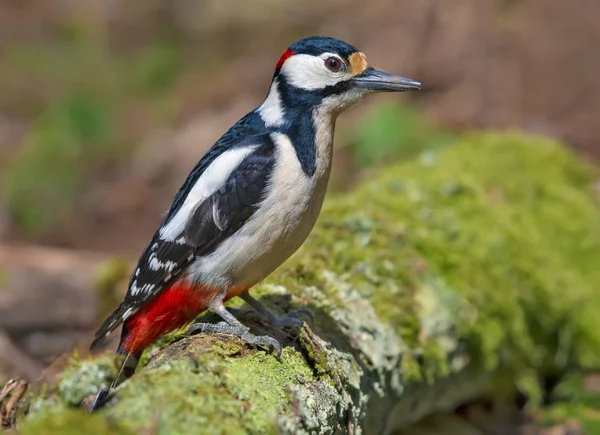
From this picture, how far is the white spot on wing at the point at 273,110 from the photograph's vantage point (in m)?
3.27

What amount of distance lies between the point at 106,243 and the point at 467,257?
373cm

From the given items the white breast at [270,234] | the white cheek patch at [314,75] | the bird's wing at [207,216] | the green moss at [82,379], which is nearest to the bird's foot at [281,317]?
the white breast at [270,234]

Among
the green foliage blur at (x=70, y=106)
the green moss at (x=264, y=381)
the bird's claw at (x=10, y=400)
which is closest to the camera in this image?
the green moss at (x=264, y=381)

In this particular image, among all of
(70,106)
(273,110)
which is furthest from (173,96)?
(273,110)

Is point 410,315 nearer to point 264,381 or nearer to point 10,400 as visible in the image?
point 264,381

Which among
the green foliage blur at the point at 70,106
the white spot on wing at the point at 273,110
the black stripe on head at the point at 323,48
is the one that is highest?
the black stripe on head at the point at 323,48

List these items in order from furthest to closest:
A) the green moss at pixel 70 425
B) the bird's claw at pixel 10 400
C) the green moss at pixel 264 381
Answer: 1. the bird's claw at pixel 10 400
2. the green moss at pixel 264 381
3. the green moss at pixel 70 425

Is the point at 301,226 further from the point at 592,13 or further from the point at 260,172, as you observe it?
the point at 592,13

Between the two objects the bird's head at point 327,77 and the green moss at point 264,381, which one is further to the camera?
the bird's head at point 327,77

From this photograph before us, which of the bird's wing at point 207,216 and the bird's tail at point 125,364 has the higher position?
the bird's wing at point 207,216

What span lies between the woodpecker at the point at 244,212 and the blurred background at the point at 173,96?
1.88 m

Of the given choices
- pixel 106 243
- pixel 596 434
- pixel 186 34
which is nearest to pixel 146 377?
pixel 596 434

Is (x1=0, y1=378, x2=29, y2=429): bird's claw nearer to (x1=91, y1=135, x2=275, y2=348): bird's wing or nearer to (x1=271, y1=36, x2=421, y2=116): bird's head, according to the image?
(x1=91, y1=135, x2=275, y2=348): bird's wing

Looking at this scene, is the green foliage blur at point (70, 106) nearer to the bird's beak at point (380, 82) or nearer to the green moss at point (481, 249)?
the green moss at point (481, 249)
